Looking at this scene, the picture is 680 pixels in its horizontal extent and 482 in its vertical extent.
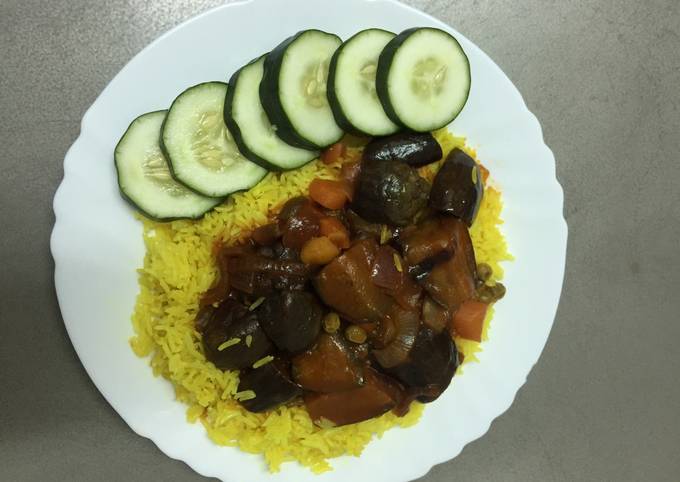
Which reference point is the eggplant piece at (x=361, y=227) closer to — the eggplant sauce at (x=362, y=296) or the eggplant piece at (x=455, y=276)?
the eggplant sauce at (x=362, y=296)

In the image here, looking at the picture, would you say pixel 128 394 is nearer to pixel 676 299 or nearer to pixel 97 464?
pixel 97 464

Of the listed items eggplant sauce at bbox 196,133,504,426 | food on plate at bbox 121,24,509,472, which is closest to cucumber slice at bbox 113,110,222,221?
food on plate at bbox 121,24,509,472

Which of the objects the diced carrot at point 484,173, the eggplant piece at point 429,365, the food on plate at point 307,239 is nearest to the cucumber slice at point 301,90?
the food on plate at point 307,239

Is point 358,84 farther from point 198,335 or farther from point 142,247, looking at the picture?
point 198,335

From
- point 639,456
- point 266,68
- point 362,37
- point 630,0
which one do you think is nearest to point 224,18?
point 266,68

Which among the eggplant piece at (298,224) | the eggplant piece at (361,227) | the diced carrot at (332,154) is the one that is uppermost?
the diced carrot at (332,154)

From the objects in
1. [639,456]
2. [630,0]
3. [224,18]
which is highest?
[224,18]

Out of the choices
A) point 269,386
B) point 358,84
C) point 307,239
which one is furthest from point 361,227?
point 269,386
